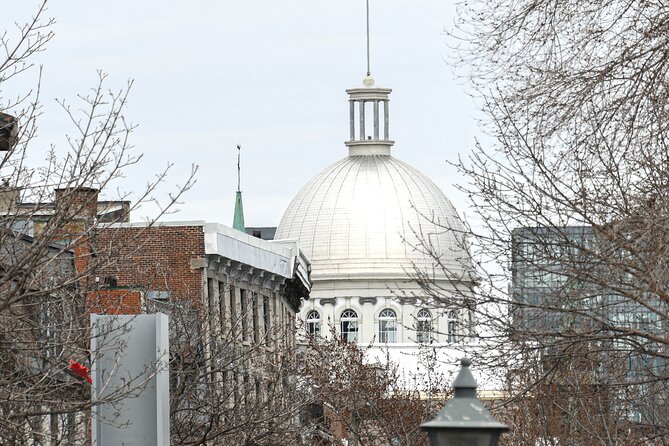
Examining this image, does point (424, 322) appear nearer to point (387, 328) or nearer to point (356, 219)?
point (387, 328)

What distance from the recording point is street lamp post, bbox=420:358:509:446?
1297 cm

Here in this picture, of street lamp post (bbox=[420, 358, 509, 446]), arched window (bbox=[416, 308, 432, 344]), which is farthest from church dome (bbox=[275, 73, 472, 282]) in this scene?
street lamp post (bbox=[420, 358, 509, 446])

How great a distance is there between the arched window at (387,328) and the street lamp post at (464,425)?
517 feet

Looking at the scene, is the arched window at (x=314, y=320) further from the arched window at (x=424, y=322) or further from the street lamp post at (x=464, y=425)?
the street lamp post at (x=464, y=425)

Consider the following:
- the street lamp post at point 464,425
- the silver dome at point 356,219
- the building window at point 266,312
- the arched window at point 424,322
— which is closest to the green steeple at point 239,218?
the silver dome at point 356,219

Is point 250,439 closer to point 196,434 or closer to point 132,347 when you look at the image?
point 196,434

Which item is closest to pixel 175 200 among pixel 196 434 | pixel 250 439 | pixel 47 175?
pixel 47 175

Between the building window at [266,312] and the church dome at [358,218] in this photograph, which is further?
the church dome at [358,218]

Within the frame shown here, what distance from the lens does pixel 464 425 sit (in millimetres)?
13016

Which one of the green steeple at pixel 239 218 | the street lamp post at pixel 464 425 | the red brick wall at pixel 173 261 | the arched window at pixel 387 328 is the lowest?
the street lamp post at pixel 464 425

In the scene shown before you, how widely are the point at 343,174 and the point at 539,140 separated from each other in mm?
160243

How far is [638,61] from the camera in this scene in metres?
21.2

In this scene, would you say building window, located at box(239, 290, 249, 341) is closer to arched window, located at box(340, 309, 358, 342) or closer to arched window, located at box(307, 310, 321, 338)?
arched window, located at box(307, 310, 321, 338)

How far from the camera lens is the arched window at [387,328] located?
171 metres
